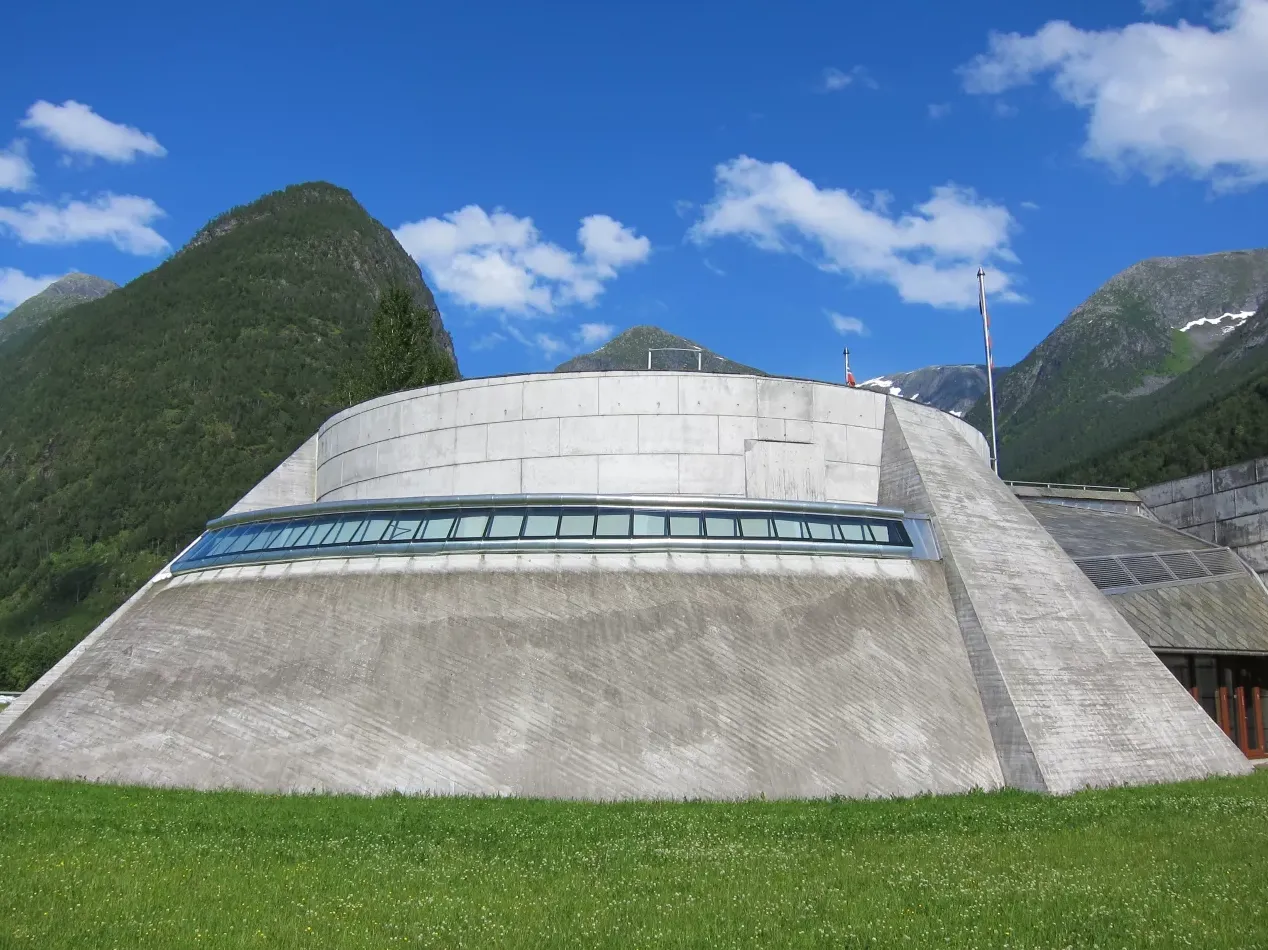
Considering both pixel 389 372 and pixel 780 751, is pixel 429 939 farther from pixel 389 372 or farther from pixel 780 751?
pixel 389 372

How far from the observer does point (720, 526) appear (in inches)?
848

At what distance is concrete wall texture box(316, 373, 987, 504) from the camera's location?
2436 cm

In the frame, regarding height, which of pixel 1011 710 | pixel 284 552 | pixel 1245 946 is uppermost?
pixel 284 552

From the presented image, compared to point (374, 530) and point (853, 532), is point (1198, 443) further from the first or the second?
point (374, 530)

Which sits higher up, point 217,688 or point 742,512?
point 742,512

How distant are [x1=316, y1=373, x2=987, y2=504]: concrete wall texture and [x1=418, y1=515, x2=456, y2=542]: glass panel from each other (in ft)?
8.12

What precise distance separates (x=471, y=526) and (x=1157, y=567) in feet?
59.0

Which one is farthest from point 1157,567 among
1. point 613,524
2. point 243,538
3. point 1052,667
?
point 243,538

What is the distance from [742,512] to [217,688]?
10.5 meters

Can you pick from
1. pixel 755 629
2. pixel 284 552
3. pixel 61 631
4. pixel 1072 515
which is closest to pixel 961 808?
pixel 755 629

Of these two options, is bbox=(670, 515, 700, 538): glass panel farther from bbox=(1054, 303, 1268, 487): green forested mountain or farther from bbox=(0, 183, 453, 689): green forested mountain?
bbox=(0, 183, 453, 689): green forested mountain

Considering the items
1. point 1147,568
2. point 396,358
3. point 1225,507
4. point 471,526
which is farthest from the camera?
point 396,358

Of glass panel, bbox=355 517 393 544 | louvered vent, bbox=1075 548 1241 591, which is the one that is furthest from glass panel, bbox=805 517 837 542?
glass panel, bbox=355 517 393 544

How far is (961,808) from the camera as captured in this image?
15.1 metres
